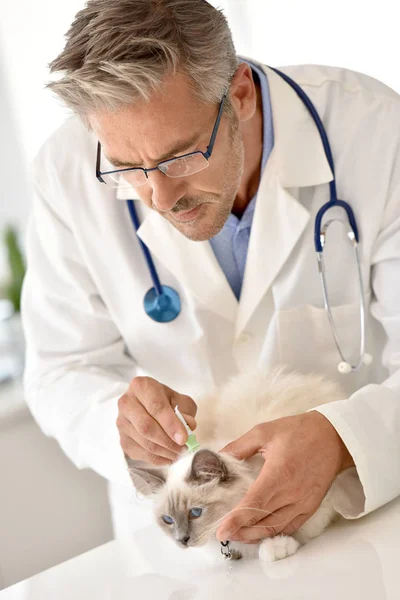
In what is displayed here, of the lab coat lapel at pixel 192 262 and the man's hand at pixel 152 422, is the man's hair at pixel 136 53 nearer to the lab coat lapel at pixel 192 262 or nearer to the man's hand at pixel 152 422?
the lab coat lapel at pixel 192 262

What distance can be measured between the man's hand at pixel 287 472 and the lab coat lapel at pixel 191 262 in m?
0.46

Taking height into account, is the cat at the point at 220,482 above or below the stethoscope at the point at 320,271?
below

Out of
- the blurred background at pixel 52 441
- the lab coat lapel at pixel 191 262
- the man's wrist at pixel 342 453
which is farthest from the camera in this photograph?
the blurred background at pixel 52 441

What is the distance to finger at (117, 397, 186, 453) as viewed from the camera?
111 cm

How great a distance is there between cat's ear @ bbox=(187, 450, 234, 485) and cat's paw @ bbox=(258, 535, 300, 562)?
0.38ft

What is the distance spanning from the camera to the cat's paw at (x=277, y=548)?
950mm

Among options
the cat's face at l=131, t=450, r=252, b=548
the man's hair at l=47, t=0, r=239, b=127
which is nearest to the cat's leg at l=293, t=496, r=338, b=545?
the cat's face at l=131, t=450, r=252, b=548

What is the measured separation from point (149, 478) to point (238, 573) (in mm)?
239

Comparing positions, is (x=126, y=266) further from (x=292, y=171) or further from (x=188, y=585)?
(x=188, y=585)

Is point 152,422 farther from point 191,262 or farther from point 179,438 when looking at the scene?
point 191,262

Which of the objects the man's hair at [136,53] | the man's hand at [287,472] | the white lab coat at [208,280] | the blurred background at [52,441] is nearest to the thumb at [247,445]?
the man's hand at [287,472]

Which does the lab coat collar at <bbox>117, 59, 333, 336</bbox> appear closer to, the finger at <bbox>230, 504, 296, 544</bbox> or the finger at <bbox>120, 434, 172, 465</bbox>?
the finger at <bbox>120, 434, 172, 465</bbox>

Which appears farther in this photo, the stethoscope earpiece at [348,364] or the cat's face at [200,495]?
the stethoscope earpiece at [348,364]

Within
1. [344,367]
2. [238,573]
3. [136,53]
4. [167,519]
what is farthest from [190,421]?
[136,53]
